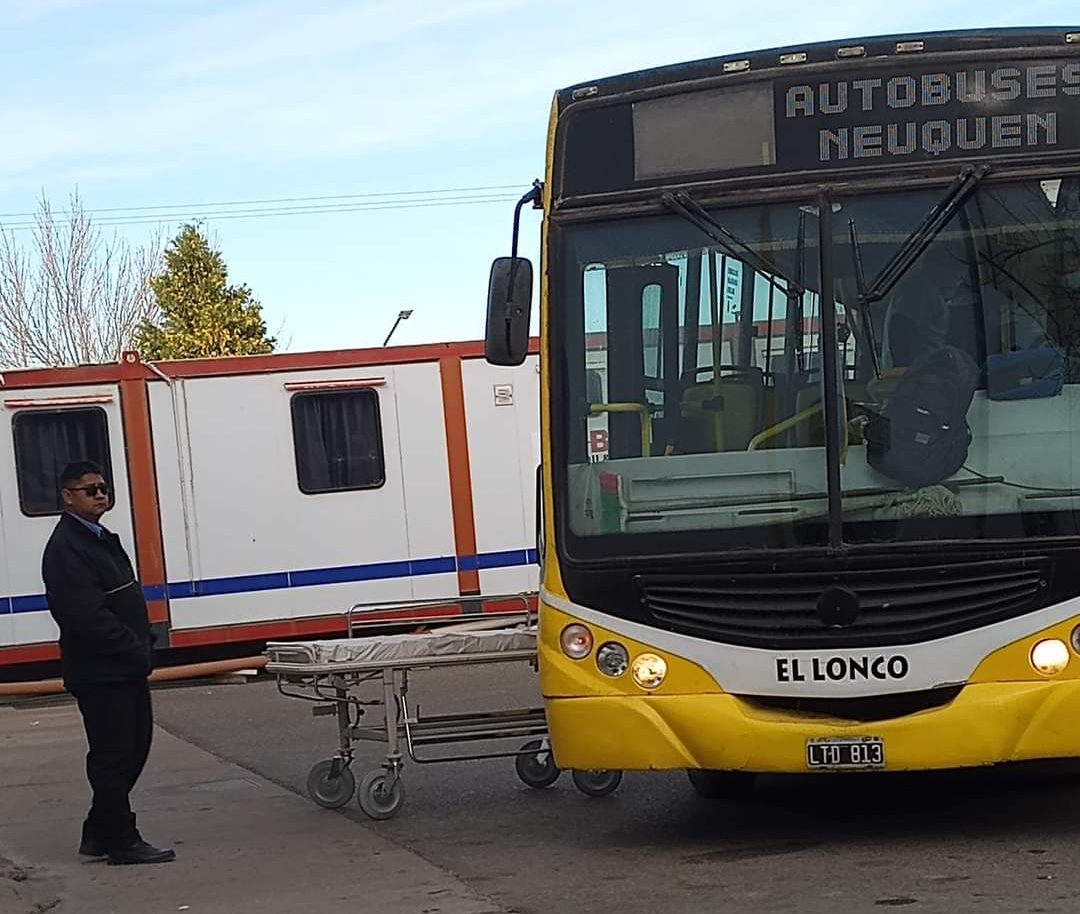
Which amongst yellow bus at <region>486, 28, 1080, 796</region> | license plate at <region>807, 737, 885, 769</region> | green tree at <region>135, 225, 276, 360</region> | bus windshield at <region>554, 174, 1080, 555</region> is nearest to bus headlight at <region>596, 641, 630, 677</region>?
yellow bus at <region>486, 28, 1080, 796</region>

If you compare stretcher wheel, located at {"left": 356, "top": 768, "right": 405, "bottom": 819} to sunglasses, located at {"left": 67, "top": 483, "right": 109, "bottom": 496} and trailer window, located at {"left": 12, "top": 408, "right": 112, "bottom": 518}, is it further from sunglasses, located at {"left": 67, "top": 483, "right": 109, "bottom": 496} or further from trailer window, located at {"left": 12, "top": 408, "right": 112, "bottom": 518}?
trailer window, located at {"left": 12, "top": 408, "right": 112, "bottom": 518}

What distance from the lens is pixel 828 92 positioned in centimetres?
835

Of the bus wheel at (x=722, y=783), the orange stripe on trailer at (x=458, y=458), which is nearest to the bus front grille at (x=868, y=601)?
the bus wheel at (x=722, y=783)

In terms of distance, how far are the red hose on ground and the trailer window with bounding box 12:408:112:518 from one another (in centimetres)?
161

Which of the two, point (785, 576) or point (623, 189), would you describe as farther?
point (623, 189)

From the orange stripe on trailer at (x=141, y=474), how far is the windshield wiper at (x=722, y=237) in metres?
11.1

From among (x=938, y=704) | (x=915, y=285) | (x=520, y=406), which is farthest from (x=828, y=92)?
(x=520, y=406)

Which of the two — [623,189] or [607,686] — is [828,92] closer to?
[623,189]

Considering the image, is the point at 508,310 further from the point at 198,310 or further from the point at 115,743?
the point at 198,310

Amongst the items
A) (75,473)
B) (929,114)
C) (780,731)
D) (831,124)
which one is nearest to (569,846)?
(780,731)

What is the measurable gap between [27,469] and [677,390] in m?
11.5

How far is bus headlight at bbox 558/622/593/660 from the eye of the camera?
8.24 meters

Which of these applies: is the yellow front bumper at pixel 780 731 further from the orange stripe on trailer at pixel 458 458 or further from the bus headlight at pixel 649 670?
the orange stripe on trailer at pixel 458 458

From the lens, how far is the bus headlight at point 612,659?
8148 mm
